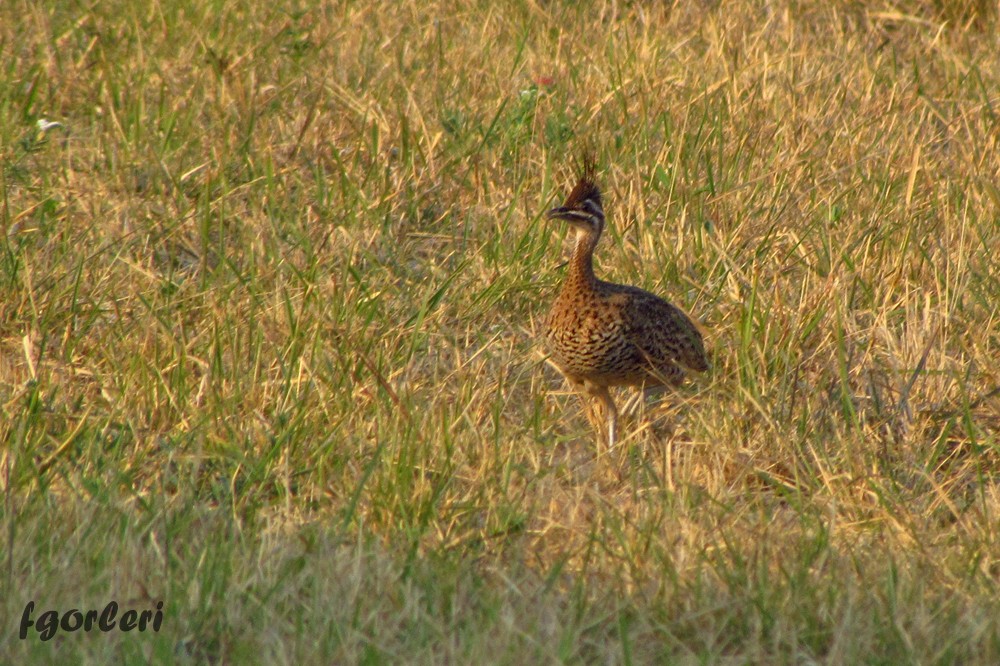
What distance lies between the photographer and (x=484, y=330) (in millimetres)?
5621

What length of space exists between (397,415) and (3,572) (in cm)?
138

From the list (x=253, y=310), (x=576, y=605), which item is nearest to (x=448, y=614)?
(x=576, y=605)

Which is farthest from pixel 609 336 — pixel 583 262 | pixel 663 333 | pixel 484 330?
pixel 484 330

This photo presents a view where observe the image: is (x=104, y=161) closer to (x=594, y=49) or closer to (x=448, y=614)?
(x=594, y=49)

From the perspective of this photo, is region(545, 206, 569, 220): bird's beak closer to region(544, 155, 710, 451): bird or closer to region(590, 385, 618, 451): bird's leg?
region(544, 155, 710, 451): bird

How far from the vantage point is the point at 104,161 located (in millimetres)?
6543

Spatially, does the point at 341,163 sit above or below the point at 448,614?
below

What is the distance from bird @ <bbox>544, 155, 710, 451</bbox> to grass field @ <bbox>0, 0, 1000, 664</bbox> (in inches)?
5.4

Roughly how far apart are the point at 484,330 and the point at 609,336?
732 mm

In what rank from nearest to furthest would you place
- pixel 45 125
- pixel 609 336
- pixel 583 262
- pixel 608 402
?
pixel 609 336 < pixel 608 402 < pixel 583 262 < pixel 45 125

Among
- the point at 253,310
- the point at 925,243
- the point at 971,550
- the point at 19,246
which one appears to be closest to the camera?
the point at 971,550

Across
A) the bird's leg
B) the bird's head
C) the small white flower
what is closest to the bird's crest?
the bird's head

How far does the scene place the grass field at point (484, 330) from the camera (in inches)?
145

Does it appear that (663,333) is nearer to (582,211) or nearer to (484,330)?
(582,211)
